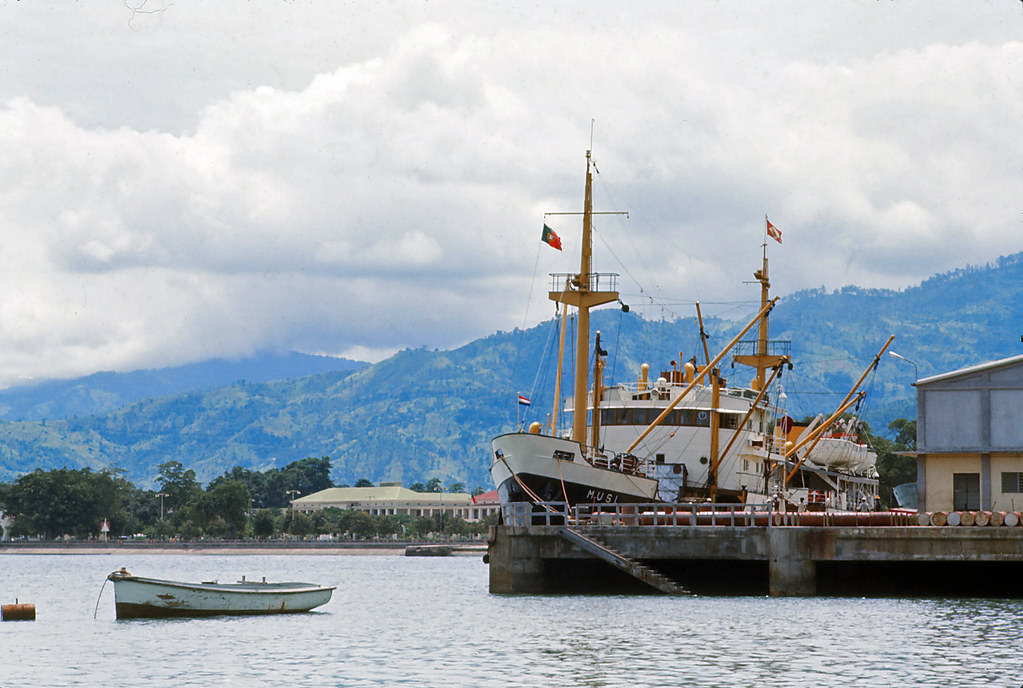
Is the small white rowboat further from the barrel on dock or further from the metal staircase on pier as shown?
the metal staircase on pier

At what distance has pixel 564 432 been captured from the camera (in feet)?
261

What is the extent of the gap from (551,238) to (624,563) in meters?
20.9

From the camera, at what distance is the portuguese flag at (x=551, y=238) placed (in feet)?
232

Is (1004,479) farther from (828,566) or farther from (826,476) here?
(826,476)

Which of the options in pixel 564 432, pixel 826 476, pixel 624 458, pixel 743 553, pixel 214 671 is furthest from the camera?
pixel 826 476

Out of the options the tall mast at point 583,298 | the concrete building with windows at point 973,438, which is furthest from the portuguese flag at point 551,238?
the concrete building with windows at point 973,438

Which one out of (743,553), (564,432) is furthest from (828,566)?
(564,432)

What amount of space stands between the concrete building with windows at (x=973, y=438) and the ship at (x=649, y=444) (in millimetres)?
11272

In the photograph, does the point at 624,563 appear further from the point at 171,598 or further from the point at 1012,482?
the point at 171,598

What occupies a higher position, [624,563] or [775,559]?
[775,559]

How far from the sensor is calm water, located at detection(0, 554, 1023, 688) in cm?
3491

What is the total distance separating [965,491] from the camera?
5759cm

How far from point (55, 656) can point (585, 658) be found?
15361mm

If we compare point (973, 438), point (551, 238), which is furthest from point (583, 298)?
point (973, 438)
